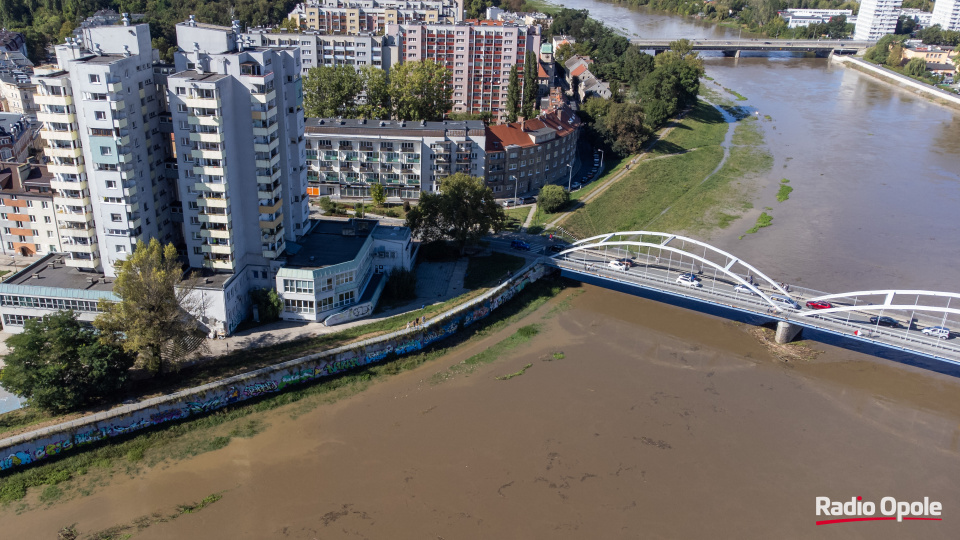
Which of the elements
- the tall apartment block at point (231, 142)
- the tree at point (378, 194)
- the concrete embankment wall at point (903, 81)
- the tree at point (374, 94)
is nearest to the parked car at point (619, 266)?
the tree at point (378, 194)

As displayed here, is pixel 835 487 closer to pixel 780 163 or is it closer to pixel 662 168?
pixel 662 168

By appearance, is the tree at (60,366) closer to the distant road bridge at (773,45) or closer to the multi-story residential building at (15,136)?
the multi-story residential building at (15,136)

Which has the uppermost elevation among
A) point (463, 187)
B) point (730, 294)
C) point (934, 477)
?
point (463, 187)

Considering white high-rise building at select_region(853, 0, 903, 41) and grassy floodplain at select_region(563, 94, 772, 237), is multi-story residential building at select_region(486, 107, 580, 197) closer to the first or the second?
grassy floodplain at select_region(563, 94, 772, 237)

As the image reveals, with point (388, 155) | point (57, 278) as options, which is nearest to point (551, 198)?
point (388, 155)

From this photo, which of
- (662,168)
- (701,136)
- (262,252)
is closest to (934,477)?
(262,252)

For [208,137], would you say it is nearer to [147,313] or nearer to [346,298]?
[147,313]
